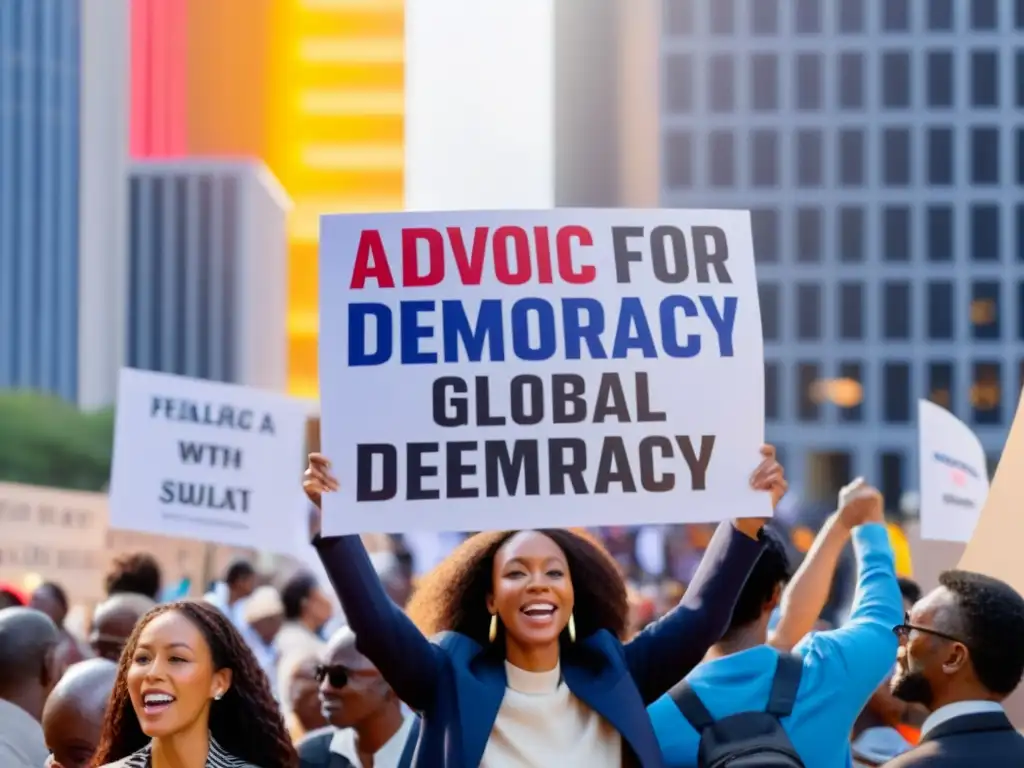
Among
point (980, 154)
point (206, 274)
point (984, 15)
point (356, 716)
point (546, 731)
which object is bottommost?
point (356, 716)

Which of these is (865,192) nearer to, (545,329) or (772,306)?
(772,306)

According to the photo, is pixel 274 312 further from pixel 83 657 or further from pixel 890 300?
pixel 83 657

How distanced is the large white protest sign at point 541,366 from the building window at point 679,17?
3345 inches

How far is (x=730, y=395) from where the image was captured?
505 centimetres

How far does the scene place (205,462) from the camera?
10312 millimetres

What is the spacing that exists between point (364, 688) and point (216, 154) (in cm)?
14773

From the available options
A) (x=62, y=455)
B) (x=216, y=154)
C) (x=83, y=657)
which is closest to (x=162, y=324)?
(x=216, y=154)

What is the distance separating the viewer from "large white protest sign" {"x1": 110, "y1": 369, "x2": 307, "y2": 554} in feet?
32.9

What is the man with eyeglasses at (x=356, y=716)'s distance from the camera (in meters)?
5.96

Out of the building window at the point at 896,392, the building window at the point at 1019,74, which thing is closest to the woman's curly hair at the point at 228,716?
the building window at the point at 896,392

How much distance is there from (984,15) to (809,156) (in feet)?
32.1

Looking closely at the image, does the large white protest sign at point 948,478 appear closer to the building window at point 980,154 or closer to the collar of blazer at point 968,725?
the collar of blazer at point 968,725

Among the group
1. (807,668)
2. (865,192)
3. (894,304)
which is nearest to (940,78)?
(865,192)

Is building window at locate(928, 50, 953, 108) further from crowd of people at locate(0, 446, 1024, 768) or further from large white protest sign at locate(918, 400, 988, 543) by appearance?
crowd of people at locate(0, 446, 1024, 768)
